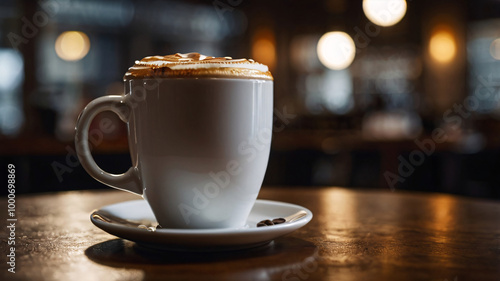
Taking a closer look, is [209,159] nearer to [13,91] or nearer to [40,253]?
[40,253]

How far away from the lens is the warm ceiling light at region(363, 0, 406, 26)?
5391 millimetres

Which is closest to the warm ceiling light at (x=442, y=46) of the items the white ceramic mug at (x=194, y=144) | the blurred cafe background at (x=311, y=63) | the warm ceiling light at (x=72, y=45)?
the blurred cafe background at (x=311, y=63)

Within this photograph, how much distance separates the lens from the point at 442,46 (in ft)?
23.6

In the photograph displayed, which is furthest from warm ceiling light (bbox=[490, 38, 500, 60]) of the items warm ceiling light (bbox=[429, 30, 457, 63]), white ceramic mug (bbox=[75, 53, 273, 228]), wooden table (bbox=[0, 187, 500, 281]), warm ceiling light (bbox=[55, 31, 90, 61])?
white ceramic mug (bbox=[75, 53, 273, 228])

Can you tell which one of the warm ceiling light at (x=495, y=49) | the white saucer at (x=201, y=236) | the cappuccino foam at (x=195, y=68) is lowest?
the white saucer at (x=201, y=236)

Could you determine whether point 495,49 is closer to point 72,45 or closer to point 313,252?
point 72,45

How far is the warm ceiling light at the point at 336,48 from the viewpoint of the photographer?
754 cm

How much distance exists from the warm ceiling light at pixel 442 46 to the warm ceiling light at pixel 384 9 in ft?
5.35

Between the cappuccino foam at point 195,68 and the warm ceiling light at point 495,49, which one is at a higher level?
the warm ceiling light at point 495,49

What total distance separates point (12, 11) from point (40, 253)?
6053mm

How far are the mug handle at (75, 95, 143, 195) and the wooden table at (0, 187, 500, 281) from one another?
0.24 feet

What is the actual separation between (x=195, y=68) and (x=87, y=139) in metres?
0.18

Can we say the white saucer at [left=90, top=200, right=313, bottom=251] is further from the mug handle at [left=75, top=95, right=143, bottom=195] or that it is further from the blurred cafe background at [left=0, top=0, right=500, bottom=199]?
the blurred cafe background at [left=0, top=0, right=500, bottom=199]

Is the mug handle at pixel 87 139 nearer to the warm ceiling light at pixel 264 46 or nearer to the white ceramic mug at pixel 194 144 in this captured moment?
the white ceramic mug at pixel 194 144
